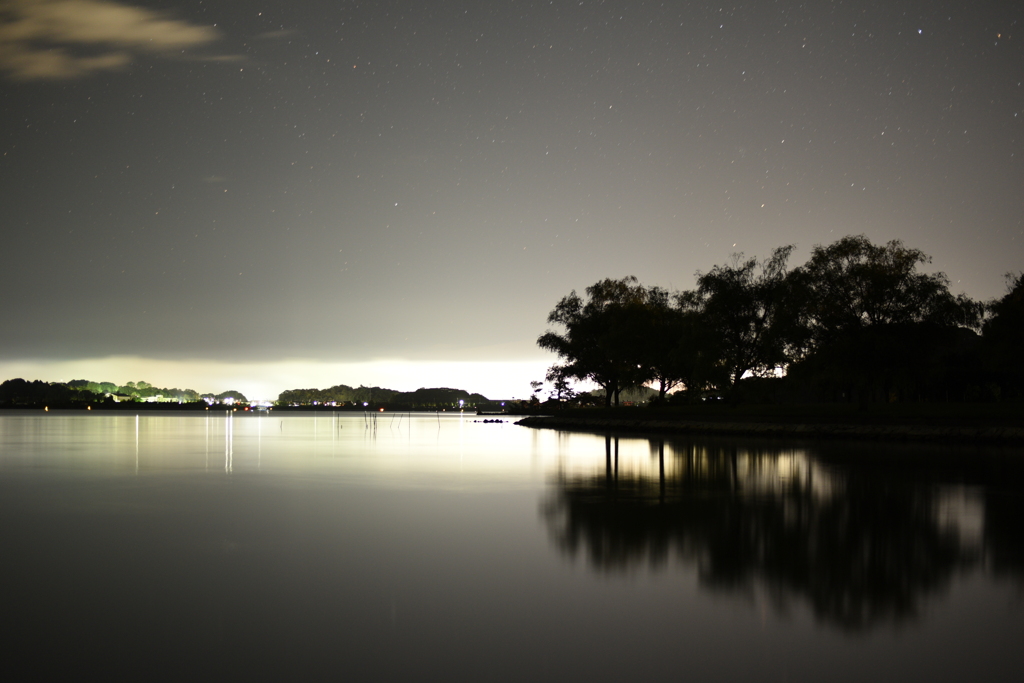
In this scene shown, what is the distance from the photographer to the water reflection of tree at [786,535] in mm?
8891

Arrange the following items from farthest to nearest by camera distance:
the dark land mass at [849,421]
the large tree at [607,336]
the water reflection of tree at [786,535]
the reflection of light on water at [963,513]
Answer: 1. the large tree at [607,336]
2. the dark land mass at [849,421]
3. the reflection of light on water at [963,513]
4. the water reflection of tree at [786,535]

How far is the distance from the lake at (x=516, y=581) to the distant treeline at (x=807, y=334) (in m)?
34.2

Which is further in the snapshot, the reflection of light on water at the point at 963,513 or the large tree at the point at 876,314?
the large tree at the point at 876,314

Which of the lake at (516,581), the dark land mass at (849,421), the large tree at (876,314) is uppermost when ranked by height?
the large tree at (876,314)

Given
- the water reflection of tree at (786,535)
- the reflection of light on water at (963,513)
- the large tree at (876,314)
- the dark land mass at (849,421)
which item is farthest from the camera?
the large tree at (876,314)

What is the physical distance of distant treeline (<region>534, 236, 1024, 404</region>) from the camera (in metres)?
51.1

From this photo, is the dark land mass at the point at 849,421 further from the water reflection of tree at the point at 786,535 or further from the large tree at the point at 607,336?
the water reflection of tree at the point at 786,535

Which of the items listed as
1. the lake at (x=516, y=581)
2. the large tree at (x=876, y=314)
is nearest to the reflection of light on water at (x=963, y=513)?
the lake at (x=516, y=581)

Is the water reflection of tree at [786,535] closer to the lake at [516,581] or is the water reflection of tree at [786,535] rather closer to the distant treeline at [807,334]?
the lake at [516,581]

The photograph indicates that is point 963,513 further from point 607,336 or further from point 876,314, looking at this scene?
point 607,336

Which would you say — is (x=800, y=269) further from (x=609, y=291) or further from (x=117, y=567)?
(x=117, y=567)

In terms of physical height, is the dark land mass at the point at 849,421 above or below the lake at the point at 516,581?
below

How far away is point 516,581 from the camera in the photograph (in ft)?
31.3

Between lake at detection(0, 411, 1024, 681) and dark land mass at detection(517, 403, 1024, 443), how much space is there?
25.1 metres
